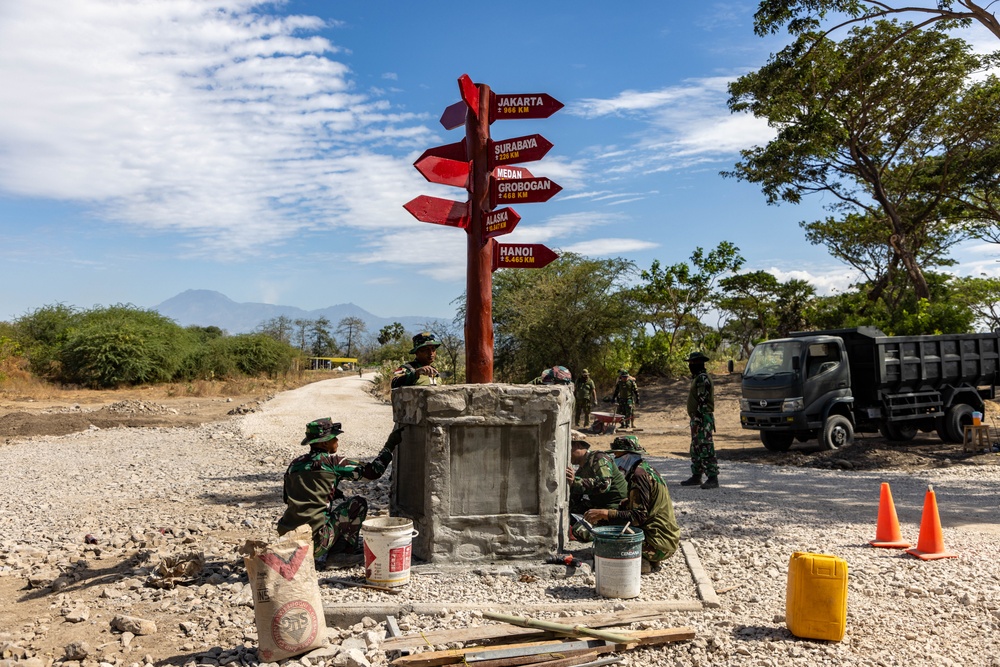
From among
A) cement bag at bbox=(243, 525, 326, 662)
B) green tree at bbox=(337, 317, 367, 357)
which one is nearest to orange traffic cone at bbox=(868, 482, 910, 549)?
cement bag at bbox=(243, 525, 326, 662)

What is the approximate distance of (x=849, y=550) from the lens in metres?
6.98

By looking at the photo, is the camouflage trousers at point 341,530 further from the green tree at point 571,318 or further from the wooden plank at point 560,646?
the green tree at point 571,318

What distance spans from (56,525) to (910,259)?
977 inches

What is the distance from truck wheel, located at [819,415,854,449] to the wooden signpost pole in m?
9.38

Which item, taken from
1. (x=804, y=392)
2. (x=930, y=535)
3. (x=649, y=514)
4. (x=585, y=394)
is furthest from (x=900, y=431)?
(x=649, y=514)

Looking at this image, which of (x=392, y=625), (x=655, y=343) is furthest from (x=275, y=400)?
(x=392, y=625)

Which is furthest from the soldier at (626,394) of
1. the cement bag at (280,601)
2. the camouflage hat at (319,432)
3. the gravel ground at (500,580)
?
the cement bag at (280,601)

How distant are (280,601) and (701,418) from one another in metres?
7.17

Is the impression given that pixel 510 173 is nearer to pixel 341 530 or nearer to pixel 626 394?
pixel 341 530

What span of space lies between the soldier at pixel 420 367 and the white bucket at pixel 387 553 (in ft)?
5.49

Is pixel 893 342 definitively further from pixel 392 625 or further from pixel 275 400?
pixel 275 400

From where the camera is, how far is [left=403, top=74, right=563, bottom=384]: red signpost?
6.92m

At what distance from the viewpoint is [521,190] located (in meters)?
6.96

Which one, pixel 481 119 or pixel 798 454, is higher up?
pixel 481 119
